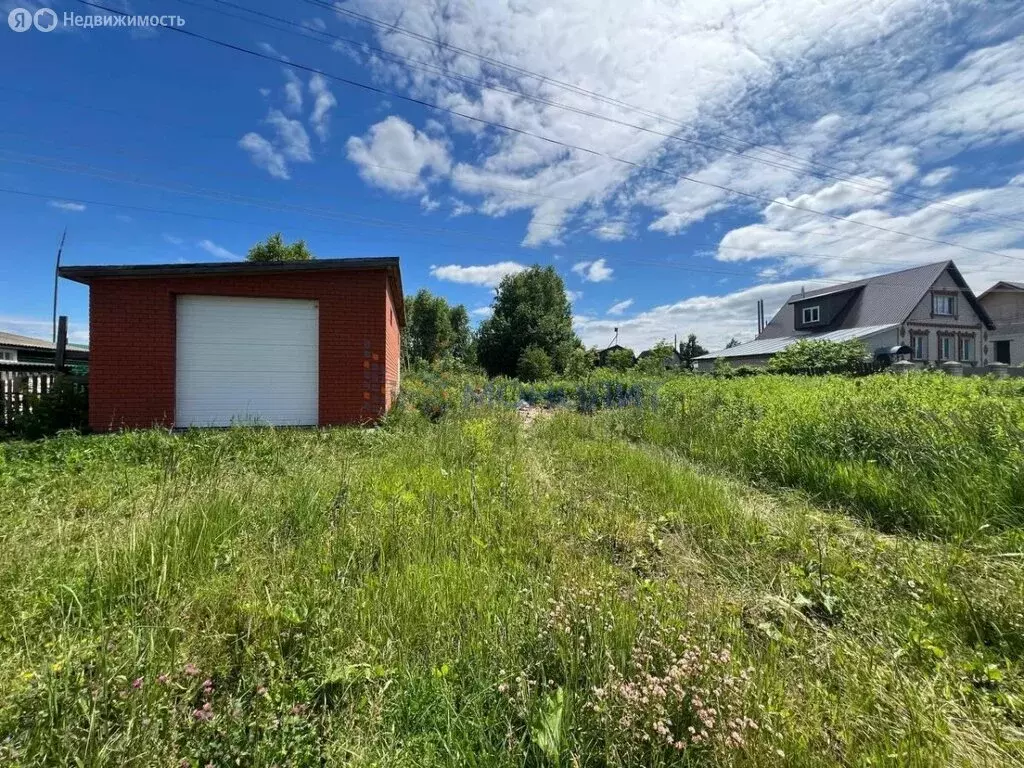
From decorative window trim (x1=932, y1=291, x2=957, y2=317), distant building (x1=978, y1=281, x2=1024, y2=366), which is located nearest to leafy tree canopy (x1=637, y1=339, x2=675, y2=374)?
decorative window trim (x1=932, y1=291, x2=957, y2=317)

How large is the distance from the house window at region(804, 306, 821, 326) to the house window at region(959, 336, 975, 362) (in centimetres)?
787

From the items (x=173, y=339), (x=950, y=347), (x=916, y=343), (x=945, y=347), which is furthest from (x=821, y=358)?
(x=173, y=339)

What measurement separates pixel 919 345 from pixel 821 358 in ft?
39.5

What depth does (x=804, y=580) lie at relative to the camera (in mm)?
2754

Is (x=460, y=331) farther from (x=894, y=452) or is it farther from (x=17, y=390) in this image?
(x=894, y=452)

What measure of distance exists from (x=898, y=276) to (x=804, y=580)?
3585 centimetres

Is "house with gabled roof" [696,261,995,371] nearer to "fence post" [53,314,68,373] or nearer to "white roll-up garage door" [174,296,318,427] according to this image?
"white roll-up garage door" [174,296,318,427]

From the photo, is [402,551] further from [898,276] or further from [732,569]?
[898,276]

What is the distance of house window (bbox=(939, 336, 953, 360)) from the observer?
25.9 meters

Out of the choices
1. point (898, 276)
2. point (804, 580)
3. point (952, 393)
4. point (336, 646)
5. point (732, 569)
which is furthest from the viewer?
point (898, 276)

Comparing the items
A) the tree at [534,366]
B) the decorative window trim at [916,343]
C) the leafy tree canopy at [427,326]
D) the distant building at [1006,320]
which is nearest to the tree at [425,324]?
the leafy tree canopy at [427,326]

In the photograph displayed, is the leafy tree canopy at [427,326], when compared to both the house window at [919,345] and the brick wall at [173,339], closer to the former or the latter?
the brick wall at [173,339]

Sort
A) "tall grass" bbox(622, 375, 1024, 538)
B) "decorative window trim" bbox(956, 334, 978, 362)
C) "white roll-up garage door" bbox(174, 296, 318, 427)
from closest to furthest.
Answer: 1. "tall grass" bbox(622, 375, 1024, 538)
2. "white roll-up garage door" bbox(174, 296, 318, 427)
3. "decorative window trim" bbox(956, 334, 978, 362)

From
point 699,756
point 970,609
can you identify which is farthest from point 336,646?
point 970,609
